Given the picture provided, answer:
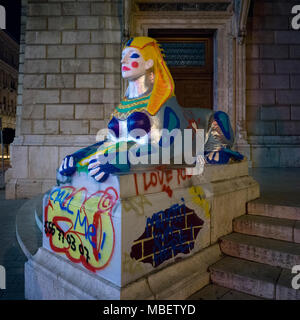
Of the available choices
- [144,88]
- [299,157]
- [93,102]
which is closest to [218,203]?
[144,88]

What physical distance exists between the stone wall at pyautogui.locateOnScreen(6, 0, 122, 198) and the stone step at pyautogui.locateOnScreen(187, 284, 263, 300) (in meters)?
4.91

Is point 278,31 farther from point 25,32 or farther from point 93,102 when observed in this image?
point 25,32

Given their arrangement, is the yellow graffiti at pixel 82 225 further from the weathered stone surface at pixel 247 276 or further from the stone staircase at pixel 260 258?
the weathered stone surface at pixel 247 276

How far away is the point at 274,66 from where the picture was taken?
677cm

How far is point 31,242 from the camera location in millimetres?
3176

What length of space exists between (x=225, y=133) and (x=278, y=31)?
5475mm

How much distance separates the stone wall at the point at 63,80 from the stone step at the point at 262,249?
15.3 feet

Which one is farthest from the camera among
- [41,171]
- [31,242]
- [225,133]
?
[41,171]

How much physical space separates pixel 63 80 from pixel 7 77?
33.7 metres

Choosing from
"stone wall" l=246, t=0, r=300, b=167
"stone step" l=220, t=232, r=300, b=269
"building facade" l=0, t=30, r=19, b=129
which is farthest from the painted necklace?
"building facade" l=0, t=30, r=19, b=129

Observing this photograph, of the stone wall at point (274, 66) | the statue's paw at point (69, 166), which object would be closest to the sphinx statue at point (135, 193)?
the statue's paw at point (69, 166)

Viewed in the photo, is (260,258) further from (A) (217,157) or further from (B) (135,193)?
(B) (135,193)

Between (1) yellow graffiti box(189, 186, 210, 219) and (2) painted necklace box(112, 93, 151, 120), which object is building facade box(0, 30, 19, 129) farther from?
(1) yellow graffiti box(189, 186, 210, 219)

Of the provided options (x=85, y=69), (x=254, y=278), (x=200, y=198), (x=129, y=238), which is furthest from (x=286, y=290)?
(x=85, y=69)
